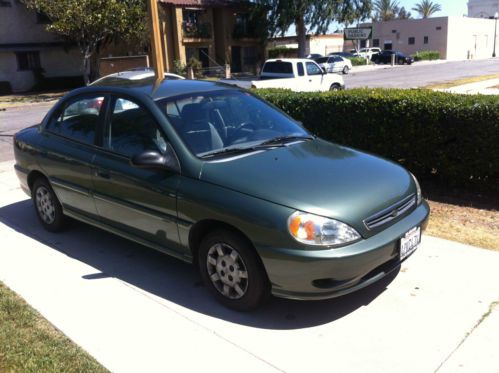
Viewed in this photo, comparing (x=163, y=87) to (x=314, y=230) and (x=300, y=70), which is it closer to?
(x=314, y=230)

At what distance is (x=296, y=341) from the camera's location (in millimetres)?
3412

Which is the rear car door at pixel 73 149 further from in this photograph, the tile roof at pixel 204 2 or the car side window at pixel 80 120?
the tile roof at pixel 204 2

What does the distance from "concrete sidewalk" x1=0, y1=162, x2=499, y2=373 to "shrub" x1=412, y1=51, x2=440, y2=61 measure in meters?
57.6

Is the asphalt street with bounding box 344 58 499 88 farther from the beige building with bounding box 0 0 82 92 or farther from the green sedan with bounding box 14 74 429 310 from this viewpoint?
the green sedan with bounding box 14 74 429 310

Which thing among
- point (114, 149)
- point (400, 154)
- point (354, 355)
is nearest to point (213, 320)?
point (354, 355)

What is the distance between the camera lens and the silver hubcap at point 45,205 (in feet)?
17.9

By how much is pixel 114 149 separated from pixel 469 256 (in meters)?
3.32

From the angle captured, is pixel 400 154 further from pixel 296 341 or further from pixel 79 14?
pixel 79 14

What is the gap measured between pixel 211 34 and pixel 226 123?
113 ft

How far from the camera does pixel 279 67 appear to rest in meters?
16.9

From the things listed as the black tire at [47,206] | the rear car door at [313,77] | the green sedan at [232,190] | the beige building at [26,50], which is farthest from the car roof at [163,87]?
the beige building at [26,50]

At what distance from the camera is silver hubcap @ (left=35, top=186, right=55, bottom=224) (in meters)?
5.47

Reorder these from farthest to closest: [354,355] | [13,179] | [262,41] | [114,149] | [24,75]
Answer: [262,41], [24,75], [13,179], [114,149], [354,355]

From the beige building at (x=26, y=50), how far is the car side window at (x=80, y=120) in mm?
28305
